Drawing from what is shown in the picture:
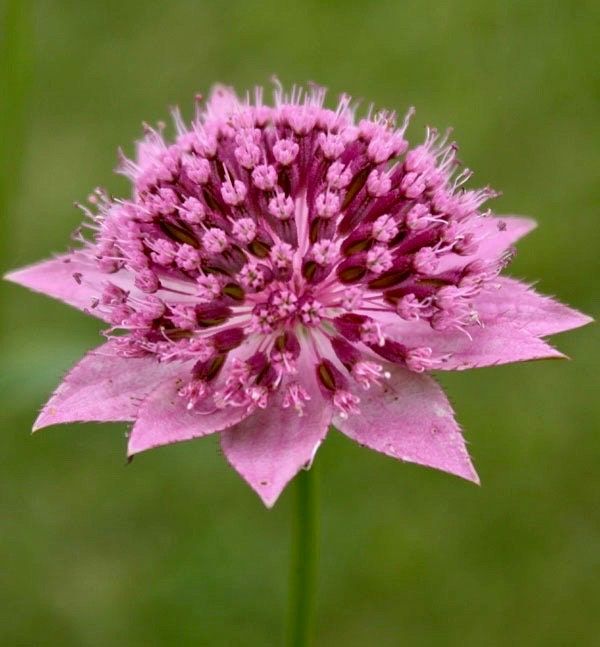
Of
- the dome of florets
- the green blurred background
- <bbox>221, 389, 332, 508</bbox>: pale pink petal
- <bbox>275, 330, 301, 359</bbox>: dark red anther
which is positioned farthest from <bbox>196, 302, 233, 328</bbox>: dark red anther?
the green blurred background

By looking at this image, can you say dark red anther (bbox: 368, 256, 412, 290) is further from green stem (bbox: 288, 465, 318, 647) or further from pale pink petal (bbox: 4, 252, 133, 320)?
pale pink petal (bbox: 4, 252, 133, 320)

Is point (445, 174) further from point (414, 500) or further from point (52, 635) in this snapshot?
point (52, 635)

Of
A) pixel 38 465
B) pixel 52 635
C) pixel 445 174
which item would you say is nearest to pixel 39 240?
pixel 38 465

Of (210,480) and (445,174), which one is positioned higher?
(445,174)

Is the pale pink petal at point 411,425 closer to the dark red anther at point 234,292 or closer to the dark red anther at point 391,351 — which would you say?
the dark red anther at point 391,351

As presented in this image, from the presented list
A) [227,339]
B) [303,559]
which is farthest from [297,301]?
[303,559]

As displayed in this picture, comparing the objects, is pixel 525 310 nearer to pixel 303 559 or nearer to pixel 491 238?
pixel 491 238

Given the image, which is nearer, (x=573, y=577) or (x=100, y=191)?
(x=100, y=191)
